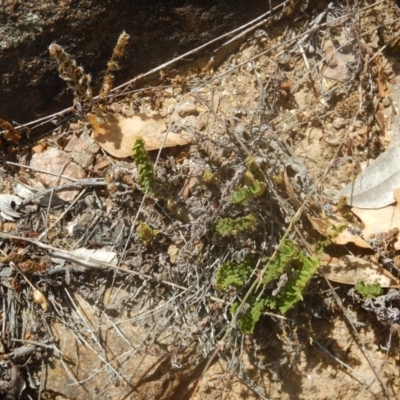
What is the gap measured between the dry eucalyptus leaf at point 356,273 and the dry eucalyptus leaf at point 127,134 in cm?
95

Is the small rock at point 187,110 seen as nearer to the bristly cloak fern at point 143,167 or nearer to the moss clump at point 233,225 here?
the bristly cloak fern at point 143,167

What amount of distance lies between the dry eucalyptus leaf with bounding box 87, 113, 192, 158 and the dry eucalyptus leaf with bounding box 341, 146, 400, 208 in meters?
Answer: 0.87

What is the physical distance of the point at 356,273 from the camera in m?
3.04

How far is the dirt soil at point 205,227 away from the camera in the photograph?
120 inches

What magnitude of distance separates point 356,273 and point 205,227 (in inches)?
30.2

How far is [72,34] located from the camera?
3062mm

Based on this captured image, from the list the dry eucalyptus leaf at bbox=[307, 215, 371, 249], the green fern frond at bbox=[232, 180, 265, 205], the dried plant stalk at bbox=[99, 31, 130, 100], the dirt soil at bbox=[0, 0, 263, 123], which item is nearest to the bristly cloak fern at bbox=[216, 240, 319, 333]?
the dry eucalyptus leaf at bbox=[307, 215, 371, 249]

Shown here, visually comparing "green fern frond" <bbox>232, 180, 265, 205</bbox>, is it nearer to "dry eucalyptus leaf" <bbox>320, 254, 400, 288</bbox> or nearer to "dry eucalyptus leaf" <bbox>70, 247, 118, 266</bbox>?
"dry eucalyptus leaf" <bbox>320, 254, 400, 288</bbox>

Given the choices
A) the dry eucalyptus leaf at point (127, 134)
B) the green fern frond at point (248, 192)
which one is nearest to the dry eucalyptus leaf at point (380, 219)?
the green fern frond at point (248, 192)

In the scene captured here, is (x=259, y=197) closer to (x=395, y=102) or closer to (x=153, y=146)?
(x=153, y=146)

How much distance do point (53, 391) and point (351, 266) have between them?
160 cm

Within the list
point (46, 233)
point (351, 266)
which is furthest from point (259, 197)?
point (46, 233)

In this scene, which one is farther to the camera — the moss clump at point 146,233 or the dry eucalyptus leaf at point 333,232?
the dry eucalyptus leaf at point 333,232

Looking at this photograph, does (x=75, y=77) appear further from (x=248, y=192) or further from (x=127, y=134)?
(x=248, y=192)
